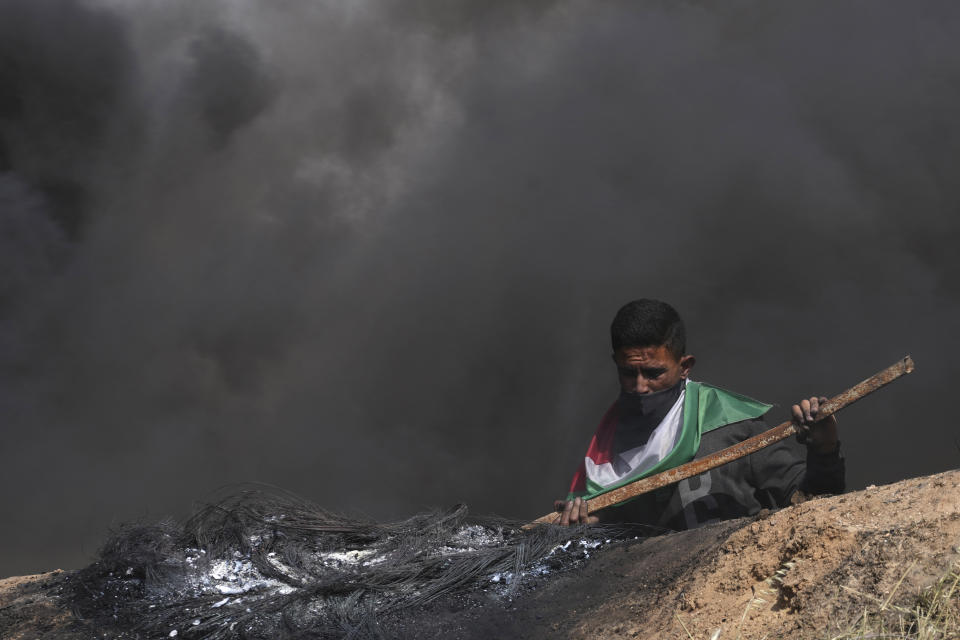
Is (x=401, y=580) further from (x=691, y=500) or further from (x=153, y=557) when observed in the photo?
(x=691, y=500)

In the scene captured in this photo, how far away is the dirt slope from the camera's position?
10.1 feet

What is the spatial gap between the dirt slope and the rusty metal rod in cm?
46

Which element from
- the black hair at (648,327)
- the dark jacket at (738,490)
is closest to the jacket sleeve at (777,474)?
the dark jacket at (738,490)

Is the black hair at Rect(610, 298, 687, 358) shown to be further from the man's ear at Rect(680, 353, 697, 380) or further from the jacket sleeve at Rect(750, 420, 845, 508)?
the jacket sleeve at Rect(750, 420, 845, 508)

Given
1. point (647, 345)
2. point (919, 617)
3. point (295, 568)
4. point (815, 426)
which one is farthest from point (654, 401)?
point (919, 617)

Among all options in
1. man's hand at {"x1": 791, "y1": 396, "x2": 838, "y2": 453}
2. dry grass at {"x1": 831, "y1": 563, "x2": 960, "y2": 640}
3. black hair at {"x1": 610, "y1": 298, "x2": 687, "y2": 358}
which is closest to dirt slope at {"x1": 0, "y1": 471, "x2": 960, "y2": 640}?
dry grass at {"x1": 831, "y1": 563, "x2": 960, "y2": 640}

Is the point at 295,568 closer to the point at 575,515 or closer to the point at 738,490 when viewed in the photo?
the point at 575,515

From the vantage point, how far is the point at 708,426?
560 centimetres

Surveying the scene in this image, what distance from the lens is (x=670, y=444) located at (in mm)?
5621

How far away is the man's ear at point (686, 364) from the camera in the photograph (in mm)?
5941

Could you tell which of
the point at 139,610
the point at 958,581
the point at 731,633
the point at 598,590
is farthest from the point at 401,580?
the point at 958,581

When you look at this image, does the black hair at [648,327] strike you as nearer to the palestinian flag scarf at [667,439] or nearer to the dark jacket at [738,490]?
the palestinian flag scarf at [667,439]

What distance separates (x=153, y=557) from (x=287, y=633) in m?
1.19

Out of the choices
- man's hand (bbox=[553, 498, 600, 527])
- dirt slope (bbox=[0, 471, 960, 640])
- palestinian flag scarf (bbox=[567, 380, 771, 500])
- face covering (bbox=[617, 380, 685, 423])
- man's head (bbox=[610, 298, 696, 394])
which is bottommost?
dirt slope (bbox=[0, 471, 960, 640])
